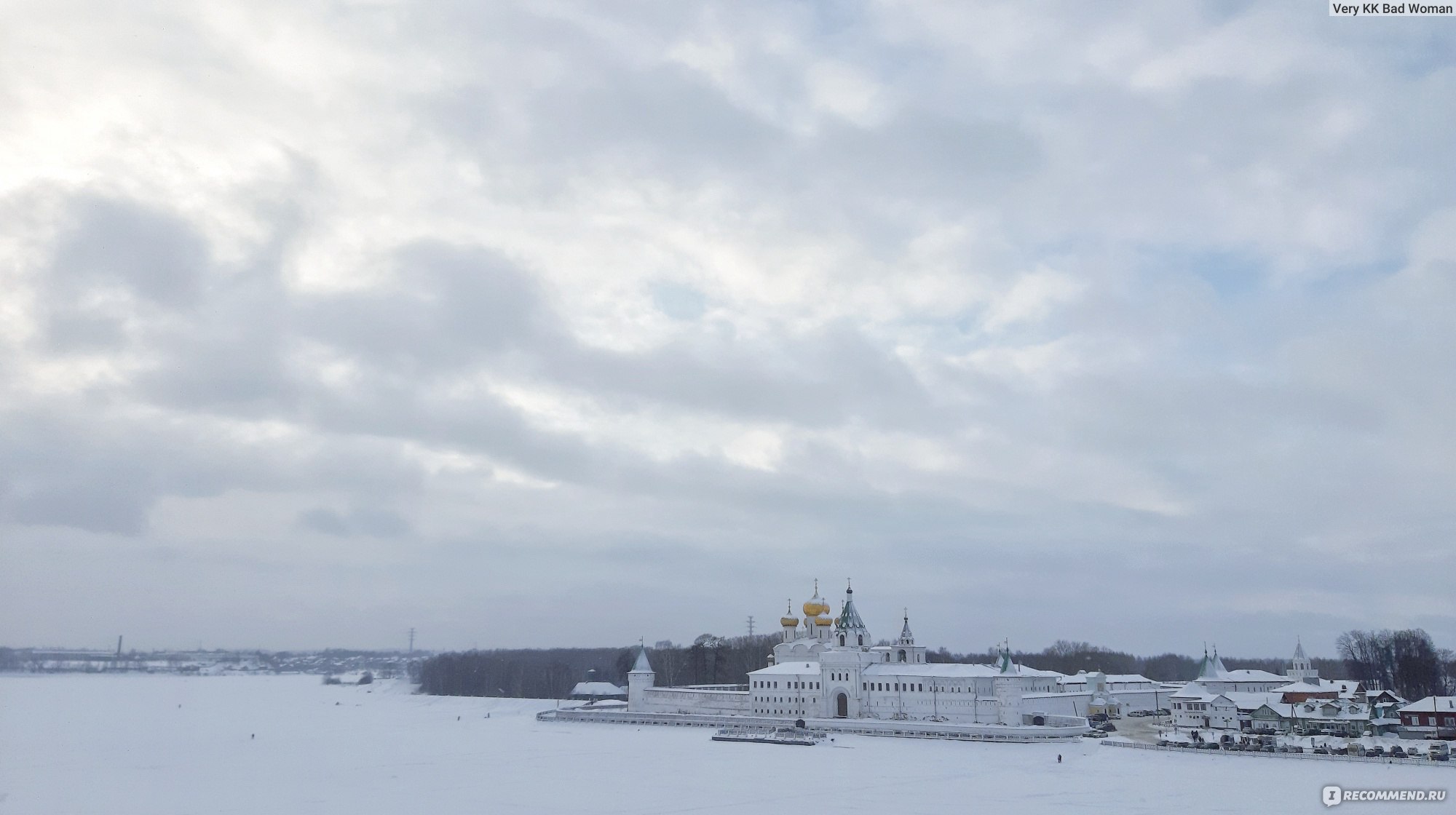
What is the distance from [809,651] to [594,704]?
18.6 m

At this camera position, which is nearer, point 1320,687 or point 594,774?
point 594,774

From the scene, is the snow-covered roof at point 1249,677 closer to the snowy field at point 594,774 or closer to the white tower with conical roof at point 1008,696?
the white tower with conical roof at point 1008,696

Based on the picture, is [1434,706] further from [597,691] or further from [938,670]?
[597,691]

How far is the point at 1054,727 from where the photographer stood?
191 ft

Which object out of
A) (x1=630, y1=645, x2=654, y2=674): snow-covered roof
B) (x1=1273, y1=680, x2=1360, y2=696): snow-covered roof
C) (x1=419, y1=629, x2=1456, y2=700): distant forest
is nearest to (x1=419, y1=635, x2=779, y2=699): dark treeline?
(x1=419, y1=629, x2=1456, y2=700): distant forest

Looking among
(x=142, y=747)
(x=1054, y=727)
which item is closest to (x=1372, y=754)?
(x=1054, y=727)

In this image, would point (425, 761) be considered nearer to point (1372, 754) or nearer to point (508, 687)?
point (1372, 754)

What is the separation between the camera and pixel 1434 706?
5300cm

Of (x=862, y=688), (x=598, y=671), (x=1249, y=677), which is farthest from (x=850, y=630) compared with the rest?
(x=598, y=671)

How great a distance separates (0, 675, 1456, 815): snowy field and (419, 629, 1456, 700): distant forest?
3688cm

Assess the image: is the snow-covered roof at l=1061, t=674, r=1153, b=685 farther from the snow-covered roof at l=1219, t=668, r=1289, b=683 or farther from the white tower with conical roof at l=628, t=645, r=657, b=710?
the white tower with conical roof at l=628, t=645, r=657, b=710

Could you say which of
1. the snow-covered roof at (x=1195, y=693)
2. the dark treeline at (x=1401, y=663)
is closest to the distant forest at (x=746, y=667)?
the dark treeline at (x=1401, y=663)

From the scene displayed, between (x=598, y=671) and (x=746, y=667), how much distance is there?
3505 centimetres

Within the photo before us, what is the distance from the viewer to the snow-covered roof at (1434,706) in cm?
5253
